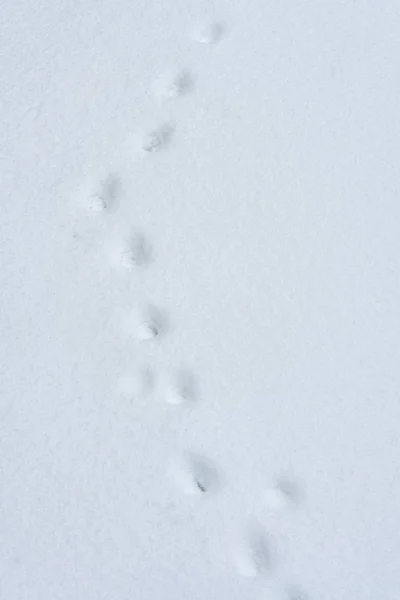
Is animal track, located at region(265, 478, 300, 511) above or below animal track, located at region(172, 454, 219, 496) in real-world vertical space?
above

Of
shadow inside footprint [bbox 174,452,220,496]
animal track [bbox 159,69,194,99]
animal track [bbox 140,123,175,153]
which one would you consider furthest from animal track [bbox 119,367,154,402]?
animal track [bbox 159,69,194,99]

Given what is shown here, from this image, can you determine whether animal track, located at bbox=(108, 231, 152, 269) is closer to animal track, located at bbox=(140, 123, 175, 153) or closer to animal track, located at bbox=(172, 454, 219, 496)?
animal track, located at bbox=(140, 123, 175, 153)

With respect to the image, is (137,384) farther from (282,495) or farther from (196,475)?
(282,495)

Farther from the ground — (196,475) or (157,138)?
(157,138)

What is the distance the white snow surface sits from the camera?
99 cm

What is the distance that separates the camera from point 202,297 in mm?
1090

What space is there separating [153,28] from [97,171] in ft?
1.03

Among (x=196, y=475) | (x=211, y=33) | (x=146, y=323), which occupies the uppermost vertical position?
(x=211, y=33)

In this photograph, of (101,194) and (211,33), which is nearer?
(101,194)

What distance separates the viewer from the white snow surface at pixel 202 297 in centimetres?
99

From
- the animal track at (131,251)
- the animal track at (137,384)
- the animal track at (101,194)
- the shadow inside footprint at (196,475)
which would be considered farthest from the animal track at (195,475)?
the animal track at (101,194)

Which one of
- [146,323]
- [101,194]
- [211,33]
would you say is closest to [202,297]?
[146,323]

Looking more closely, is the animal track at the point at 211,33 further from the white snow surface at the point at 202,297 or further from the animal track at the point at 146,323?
the animal track at the point at 146,323

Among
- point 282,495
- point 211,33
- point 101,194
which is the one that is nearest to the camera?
point 282,495
